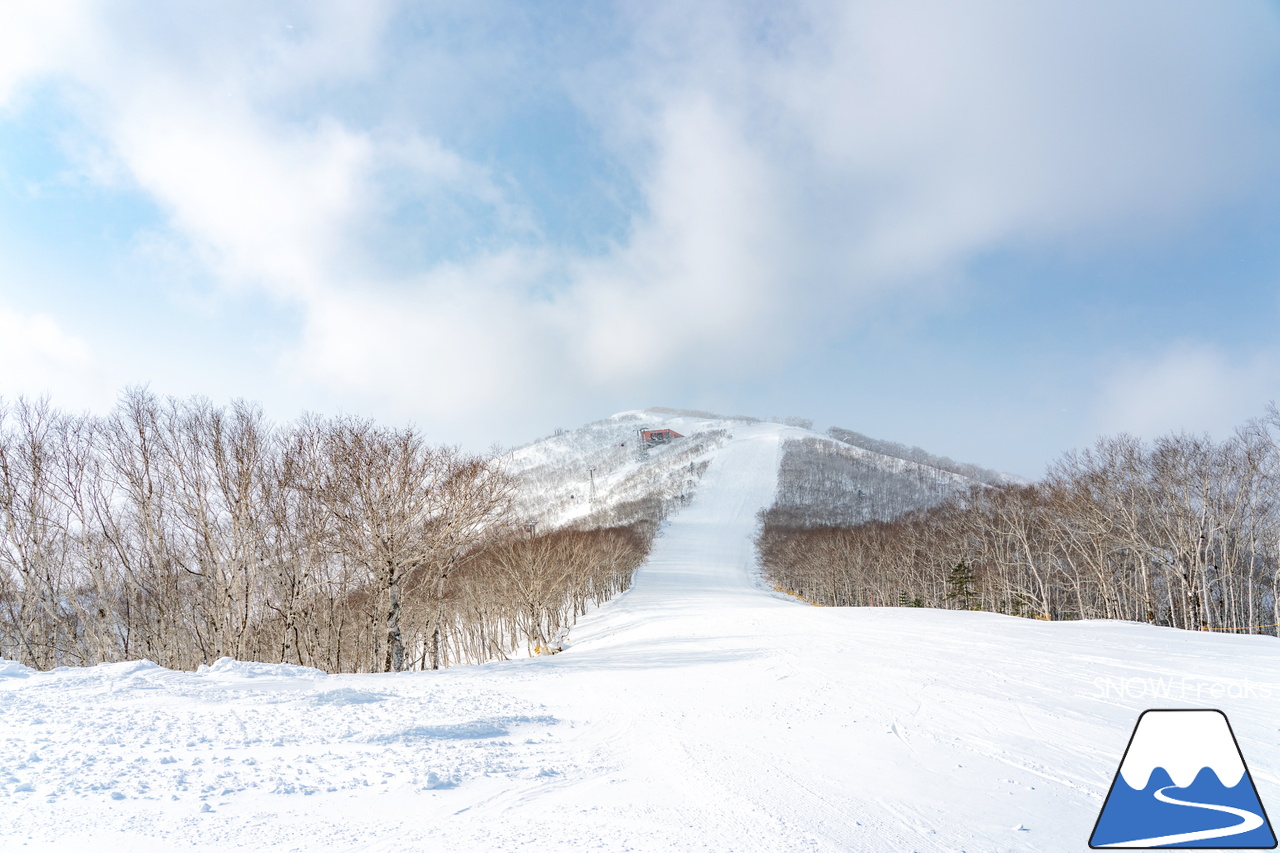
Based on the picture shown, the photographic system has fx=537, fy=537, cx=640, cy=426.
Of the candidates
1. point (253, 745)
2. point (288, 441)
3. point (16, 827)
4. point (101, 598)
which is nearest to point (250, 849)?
point (16, 827)

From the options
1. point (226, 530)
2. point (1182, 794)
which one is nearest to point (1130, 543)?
point (1182, 794)

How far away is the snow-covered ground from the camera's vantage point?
3529 millimetres

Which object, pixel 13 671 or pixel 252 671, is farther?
pixel 252 671

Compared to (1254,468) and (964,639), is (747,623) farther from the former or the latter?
(1254,468)

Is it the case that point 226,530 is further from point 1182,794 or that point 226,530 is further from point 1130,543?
point 1130,543

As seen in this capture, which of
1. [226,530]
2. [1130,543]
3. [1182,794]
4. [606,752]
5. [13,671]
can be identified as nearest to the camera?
[1182,794]

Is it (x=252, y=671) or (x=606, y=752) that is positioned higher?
(x=606, y=752)

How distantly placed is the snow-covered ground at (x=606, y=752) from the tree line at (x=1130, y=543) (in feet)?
95.1

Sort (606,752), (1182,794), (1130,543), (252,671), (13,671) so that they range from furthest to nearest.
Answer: (1130,543) < (252,671) < (13,671) < (606,752) < (1182,794)

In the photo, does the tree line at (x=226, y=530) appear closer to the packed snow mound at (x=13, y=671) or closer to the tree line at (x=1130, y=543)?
the packed snow mound at (x=13, y=671)

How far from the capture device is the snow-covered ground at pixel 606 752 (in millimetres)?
3529

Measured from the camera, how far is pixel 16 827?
3.28m

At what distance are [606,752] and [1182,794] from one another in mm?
4286

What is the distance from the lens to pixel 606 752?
534cm
